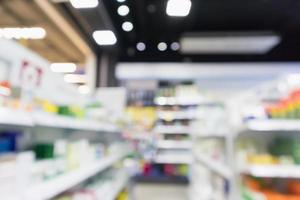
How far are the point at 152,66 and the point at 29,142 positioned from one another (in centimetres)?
569

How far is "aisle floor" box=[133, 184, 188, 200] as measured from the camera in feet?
16.2

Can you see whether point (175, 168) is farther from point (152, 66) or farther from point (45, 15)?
point (45, 15)

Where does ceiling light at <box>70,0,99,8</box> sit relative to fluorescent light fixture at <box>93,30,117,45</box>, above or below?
below

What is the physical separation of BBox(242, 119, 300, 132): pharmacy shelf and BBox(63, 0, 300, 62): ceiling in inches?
126

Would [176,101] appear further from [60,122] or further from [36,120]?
[36,120]

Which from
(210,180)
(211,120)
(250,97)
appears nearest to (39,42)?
(211,120)

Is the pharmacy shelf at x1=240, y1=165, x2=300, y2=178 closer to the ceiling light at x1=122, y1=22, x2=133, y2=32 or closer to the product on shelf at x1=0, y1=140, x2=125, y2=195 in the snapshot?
the product on shelf at x1=0, y1=140, x2=125, y2=195

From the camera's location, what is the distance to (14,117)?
1119 millimetres

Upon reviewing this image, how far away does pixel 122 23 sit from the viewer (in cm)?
569

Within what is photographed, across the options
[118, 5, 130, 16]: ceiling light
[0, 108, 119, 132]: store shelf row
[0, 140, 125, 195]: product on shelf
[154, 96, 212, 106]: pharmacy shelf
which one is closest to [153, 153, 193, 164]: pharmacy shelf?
[154, 96, 212, 106]: pharmacy shelf

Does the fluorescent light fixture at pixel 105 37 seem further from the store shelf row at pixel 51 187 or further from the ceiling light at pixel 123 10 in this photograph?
the store shelf row at pixel 51 187

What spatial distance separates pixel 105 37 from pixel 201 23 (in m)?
2.06

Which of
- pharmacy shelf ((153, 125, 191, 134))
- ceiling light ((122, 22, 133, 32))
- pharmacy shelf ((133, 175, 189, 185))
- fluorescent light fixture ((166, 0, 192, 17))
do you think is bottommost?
pharmacy shelf ((133, 175, 189, 185))

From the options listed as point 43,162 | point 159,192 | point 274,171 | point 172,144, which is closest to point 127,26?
point 172,144
